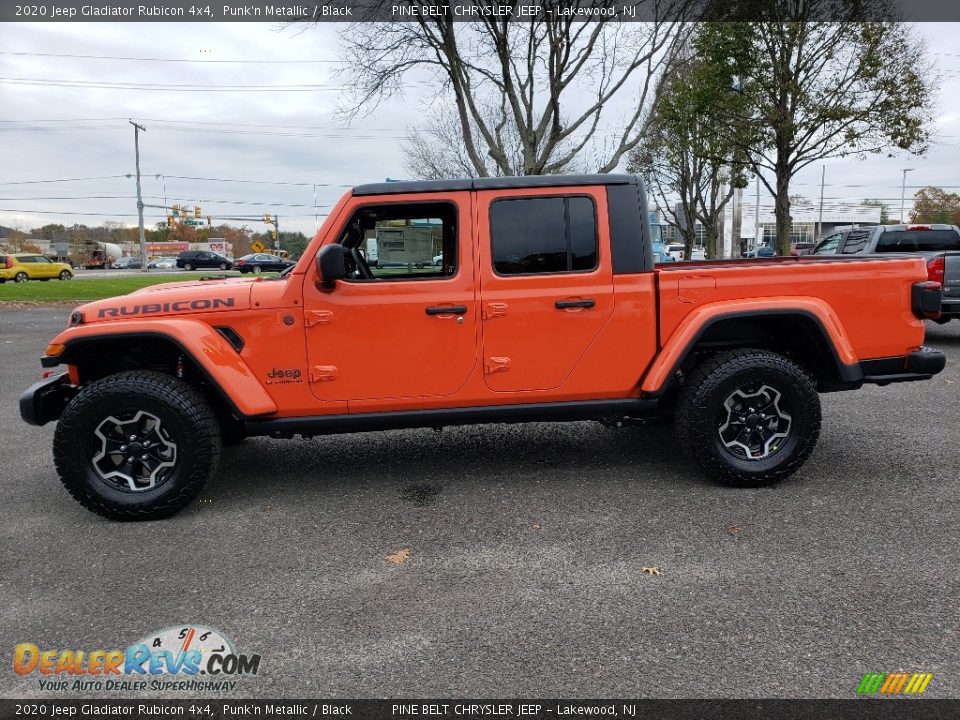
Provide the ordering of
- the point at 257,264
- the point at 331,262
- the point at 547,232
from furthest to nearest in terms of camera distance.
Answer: the point at 257,264
the point at 547,232
the point at 331,262

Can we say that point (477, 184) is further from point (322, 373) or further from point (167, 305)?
point (167, 305)

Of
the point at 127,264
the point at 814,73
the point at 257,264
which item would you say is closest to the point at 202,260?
the point at 257,264

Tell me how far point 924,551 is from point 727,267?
1881mm

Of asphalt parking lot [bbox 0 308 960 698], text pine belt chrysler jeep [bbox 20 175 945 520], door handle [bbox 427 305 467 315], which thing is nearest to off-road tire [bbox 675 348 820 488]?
text pine belt chrysler jeep [bbox 20 175 945 520]

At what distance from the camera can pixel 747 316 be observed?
4051 millimetres

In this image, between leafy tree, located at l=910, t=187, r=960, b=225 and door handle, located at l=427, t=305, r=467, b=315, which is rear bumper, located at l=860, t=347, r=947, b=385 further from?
leafy tree, located at l=910, t=187, r=960, b=225

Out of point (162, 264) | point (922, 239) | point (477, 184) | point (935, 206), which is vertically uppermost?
point (935, 206)

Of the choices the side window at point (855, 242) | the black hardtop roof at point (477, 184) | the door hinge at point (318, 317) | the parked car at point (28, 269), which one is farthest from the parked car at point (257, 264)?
the door hinge at point (318, 317)

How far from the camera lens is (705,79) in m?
15.9

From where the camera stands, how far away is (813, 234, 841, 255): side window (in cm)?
1330

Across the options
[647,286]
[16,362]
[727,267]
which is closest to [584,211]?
[647,286]

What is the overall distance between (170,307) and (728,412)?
11.1 ft

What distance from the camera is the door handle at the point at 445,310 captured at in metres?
3.97

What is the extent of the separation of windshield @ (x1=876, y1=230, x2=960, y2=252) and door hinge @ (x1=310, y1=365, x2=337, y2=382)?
10.5 metres
